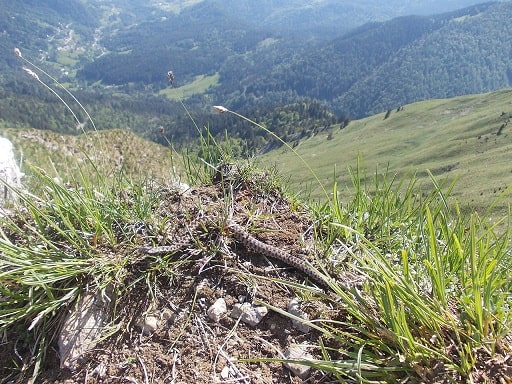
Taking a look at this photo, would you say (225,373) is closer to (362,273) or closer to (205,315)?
(205,315)

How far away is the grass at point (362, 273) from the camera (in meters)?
2.28

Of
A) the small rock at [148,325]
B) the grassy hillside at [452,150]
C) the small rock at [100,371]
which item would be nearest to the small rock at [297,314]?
the small rock at [148,325]

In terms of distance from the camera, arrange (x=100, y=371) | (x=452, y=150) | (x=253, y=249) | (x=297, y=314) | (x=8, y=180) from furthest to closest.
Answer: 1. (x=452, y=150)
2. (x=8, y=180)
3. (x=253, y=249)
4. (x=297, y=314)
5. (x=100, y=371)

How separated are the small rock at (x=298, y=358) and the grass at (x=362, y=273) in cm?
11

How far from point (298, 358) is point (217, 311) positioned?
0.72 meters

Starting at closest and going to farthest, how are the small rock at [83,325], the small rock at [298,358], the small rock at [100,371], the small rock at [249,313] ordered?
the small rock at [298,358] → the small rock at [100,371] → the small rock at [83,325] → the small rock at [249,313]

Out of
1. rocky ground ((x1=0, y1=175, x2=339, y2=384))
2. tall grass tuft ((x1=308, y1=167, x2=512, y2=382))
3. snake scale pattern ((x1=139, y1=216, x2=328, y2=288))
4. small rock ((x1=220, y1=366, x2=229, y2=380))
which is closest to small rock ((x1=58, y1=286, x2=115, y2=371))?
rocky ground ((x1=0, y1=175, x2=339, y2=384))

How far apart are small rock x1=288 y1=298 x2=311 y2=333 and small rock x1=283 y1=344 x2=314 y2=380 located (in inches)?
6.5

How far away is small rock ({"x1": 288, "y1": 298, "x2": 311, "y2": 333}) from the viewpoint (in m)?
2.93

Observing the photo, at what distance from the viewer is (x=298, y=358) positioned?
2701 mm

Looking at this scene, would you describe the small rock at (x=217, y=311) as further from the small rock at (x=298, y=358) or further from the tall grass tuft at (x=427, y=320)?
the tall grass tuft at (x=427, y=320)

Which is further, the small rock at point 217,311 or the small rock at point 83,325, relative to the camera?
the small rock at point 217,311

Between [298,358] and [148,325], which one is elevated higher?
[148,325]

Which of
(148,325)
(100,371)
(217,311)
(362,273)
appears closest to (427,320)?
(362,273)
